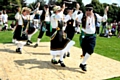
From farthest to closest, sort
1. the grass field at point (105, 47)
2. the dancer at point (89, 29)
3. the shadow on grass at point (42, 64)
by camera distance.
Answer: the grass field at point (105, 47) < the shadow on grass at point (42, 64) < the dancer at point (89, 29)

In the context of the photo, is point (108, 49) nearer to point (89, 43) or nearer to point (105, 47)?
point (105, 47)

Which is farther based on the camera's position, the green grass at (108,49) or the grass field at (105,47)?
the grass field at (105,47)

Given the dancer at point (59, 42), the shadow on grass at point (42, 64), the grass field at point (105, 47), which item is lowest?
the grass field at point (105, 47)

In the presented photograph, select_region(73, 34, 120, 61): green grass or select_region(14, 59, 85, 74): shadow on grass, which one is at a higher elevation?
select_region(14, 59, 85, 74): shadow on grass

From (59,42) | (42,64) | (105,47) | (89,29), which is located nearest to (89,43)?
(89,29)

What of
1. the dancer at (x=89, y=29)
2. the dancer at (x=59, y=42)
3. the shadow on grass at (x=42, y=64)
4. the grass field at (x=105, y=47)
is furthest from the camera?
the grass field at (x=105, y=47)

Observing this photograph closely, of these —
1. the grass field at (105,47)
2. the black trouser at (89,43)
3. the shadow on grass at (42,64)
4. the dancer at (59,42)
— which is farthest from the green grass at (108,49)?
the shadow on grass at (42,64)

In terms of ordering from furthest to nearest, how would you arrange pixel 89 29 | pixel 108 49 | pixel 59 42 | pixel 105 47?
pixel 105 47
pixel 108 49
pixel 59 42
pixel 89 29

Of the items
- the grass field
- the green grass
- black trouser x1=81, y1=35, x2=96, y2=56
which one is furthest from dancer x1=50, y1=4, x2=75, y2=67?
the green grass

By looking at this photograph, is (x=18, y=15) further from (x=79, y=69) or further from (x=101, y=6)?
(x=101, y=6)

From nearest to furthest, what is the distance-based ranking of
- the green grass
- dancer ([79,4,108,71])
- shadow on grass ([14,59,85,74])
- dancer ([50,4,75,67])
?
dancer ([79,4,108,71])
shadow on grass ([14,59,85,74])
dancer ([50,4,75,67])
the green grass

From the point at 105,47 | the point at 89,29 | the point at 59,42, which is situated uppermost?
the point at 89,29

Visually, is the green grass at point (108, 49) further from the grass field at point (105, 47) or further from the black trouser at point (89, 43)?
the black trouser at point (89, 43)

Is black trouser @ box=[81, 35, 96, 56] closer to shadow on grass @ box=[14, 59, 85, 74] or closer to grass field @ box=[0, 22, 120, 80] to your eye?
shadow on grass @ box=[14, 59, 85, 74]
